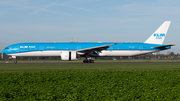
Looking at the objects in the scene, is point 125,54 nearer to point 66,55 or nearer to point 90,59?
point 90,59

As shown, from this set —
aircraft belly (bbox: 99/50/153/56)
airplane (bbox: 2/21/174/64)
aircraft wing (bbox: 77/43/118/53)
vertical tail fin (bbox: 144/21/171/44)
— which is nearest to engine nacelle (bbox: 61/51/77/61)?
airplane (bbox: 2/21/174/64)

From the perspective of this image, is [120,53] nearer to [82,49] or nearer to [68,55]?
[82,49]

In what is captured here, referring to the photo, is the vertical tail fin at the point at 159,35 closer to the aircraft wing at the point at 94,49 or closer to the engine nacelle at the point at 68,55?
the aircraft wing at the point at 94,49

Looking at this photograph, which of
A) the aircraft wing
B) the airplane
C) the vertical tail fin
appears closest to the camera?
the aircraft wing

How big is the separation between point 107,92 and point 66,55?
23367 mm

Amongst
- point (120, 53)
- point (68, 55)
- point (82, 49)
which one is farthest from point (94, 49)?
point (120, 53)

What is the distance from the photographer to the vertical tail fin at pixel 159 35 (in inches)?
1538

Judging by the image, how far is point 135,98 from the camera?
9375 mm

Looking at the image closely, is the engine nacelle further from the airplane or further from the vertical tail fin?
the vertical tail fin

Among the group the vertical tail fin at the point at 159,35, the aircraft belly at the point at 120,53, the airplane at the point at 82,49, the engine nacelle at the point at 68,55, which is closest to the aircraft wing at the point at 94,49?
the airplane at the point at 82,49

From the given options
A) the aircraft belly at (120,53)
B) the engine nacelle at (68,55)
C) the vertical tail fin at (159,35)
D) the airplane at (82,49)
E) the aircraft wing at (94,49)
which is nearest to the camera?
the engine nacelle at (68,55)

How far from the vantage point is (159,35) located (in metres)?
39.2

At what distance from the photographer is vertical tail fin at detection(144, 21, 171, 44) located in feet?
128

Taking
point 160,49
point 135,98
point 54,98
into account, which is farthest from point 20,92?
point 160,49
